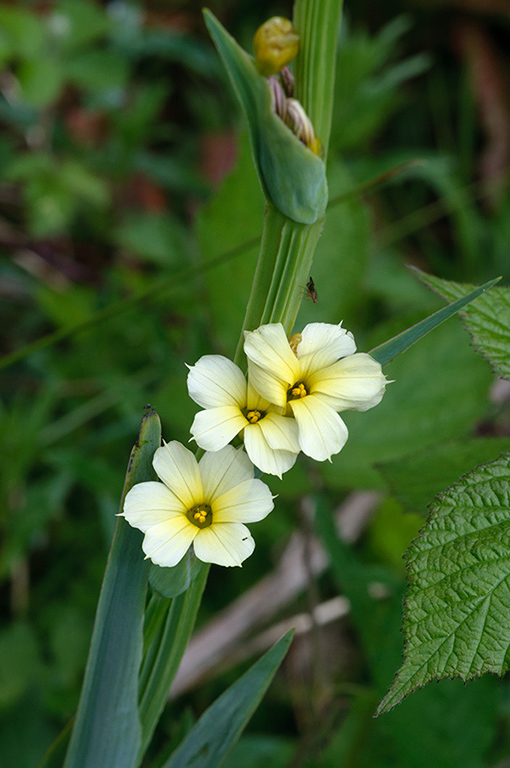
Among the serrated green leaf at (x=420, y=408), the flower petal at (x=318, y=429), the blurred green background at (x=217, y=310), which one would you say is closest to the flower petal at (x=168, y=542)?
the flower petal at (x=318, y=429)

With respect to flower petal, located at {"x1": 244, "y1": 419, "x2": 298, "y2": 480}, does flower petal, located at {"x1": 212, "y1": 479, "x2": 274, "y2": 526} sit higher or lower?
lower

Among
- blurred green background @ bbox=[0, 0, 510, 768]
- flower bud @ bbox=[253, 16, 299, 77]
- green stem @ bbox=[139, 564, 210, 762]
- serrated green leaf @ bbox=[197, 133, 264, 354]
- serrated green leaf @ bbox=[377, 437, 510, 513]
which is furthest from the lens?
serrated green leaf @ bbox=[197, 133, 264, 354]

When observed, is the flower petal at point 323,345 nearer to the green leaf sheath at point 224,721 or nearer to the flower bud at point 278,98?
the flower bud at point 278,98

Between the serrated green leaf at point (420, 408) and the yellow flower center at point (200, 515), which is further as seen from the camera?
the serrated green leaf at point (420, 408)

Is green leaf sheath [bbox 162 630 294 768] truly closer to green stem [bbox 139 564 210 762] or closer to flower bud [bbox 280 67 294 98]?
green stem [bbox 139 564 210 762]

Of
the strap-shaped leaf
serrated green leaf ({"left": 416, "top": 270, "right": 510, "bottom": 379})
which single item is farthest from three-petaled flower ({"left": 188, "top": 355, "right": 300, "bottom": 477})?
serrated green leaf ({"left": 416, "top": 270, "right": 510, "bottom": 379})

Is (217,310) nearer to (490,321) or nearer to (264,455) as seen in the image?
(490,321)

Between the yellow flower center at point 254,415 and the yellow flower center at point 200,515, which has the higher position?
the yellow flower center at point 254,415
